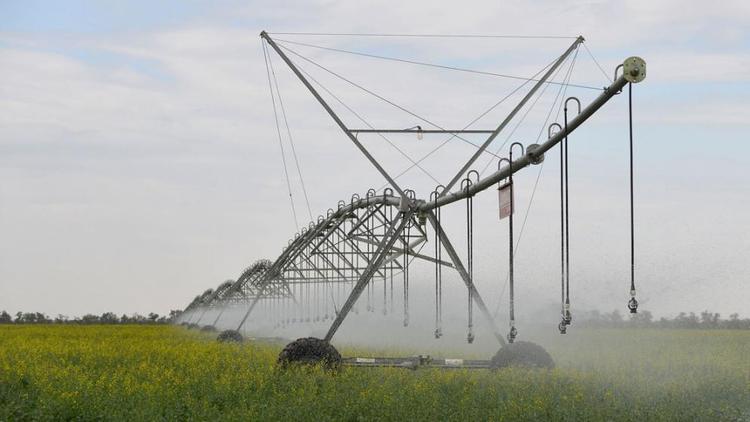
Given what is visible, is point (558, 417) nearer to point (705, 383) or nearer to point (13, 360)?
point (705, 383)

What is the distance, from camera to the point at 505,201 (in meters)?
18.0

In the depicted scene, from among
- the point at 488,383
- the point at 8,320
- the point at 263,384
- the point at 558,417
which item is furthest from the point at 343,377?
the point at 8,320

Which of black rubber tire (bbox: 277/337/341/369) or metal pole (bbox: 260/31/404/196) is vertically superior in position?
metal pole (bbox: 260/31/404/196)

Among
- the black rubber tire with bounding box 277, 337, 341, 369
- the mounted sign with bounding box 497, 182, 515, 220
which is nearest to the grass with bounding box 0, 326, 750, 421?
the black rubber tire with bounding box 277, 337, 341, 369

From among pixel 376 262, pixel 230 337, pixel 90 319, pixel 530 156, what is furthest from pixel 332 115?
pixel 90 319

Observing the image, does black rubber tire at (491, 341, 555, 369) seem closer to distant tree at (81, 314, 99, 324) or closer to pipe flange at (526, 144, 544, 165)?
pipe flange at (526, 144, 544, 165)

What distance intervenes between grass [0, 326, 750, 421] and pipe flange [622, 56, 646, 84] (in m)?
4.33

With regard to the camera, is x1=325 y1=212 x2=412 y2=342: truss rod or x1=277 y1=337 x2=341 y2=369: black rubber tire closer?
x1=277 y1=337 x2=341 y2=369: black rubber tire

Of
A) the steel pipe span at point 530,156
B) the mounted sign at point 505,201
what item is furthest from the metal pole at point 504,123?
the mounted sign at point 505,201

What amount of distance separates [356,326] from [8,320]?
4418 centimetres

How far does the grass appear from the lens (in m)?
15.1

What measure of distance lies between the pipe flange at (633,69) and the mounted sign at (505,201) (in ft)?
10.7

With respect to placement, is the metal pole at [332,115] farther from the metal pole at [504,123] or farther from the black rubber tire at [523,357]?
the black rubber tire at [523,357]

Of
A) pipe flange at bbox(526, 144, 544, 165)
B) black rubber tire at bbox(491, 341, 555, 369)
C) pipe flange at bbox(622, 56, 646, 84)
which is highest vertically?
pipe flange at bbox(622, 56, 646, 84)
